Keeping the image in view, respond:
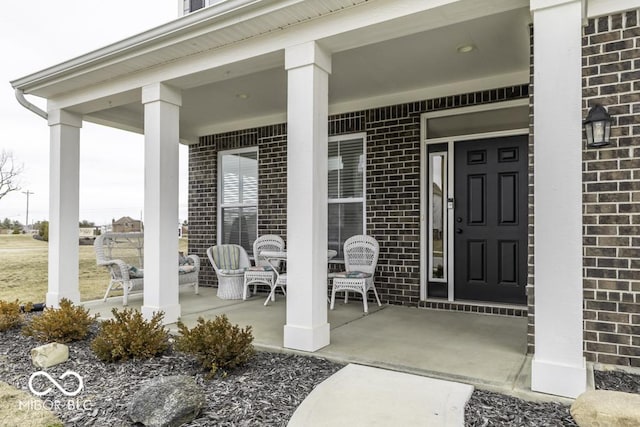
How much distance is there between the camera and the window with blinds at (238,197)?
6.70 metres

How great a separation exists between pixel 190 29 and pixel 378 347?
121 inches

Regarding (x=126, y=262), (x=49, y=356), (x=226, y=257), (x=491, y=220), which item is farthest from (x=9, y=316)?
(x=491, y=220)

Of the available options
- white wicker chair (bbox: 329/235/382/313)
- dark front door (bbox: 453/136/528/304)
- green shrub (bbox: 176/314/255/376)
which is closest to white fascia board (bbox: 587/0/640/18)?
dark front door (bbox: 453/136/528/304)

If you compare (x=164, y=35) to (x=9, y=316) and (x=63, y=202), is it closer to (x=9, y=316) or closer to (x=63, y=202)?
(x=63, y=202)

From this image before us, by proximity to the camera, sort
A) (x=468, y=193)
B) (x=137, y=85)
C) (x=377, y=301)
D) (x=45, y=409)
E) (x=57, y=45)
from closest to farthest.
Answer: (x=45, y=409), (x=137, y=85), (x=468, y=193), (x=377, y=301), (x=57, y=45)

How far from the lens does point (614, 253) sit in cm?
271

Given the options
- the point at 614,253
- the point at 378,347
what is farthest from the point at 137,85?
the point at 614,253

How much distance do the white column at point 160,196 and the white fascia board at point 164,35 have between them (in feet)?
1.38

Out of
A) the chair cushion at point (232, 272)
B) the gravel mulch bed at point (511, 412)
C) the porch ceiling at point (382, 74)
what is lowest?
the gravel mulch bed at point (511, 412)

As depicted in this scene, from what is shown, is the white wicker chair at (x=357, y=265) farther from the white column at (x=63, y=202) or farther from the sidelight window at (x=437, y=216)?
the white column at (x=63, y=202)

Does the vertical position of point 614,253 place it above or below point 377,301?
above

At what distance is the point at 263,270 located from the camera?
551 cm

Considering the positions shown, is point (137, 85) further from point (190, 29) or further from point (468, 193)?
point (468, 193)

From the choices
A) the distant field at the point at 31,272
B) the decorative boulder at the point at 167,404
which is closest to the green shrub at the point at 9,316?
the distant field at the point at 31,272
